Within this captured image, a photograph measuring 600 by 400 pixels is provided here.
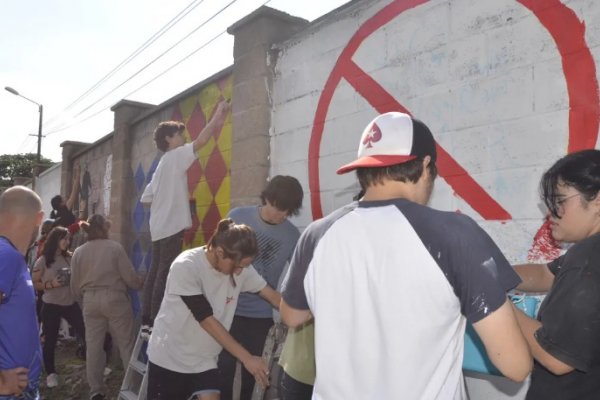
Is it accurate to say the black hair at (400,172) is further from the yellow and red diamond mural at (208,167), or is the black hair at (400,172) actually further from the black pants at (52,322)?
the black pants at (52,322)

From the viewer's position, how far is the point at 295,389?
2471 mm

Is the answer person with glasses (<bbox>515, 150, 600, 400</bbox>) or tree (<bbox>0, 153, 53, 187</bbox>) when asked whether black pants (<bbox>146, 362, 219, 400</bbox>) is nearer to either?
person with glasses (<bbox>515, 150, 600, 400</bbox>)

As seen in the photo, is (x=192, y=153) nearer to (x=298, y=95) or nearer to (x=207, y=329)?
(x=298, y=95)

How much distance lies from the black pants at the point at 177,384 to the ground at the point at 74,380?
2.46 m

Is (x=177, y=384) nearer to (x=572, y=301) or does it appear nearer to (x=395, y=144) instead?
(x=395, y=144)

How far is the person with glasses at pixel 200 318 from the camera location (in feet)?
8.82

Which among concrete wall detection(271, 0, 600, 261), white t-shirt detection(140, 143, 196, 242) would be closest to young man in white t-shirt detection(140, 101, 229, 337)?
white t-shirt detection(140, 143, 196, 242)

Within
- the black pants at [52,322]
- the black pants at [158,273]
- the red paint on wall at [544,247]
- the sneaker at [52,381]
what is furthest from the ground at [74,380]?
the red paint on wall at [544,247]

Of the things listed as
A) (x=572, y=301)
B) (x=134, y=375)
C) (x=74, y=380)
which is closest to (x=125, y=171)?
(x=74, y=380)

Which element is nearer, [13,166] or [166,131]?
[166,131]

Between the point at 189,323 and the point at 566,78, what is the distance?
7.20 ft

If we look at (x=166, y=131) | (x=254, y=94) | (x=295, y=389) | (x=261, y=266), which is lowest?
(x=295, y=389)

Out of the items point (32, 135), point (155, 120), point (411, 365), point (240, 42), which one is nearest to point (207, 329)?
Result: point (411, 365)

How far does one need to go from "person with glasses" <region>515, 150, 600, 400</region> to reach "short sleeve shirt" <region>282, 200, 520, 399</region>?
0.60ft
